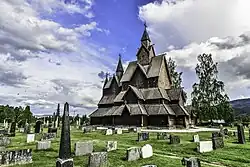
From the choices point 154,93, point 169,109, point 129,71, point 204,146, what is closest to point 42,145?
point 204,146

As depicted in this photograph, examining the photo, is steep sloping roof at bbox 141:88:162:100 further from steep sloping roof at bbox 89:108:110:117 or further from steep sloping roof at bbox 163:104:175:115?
steep sloping roof at bbox 89:108:110:117

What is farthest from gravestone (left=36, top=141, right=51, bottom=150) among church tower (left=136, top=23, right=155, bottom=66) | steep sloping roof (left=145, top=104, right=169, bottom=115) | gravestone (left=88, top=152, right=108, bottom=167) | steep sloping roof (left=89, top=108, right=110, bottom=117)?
church tower (left=136, top=23, right=155, bottom=66)

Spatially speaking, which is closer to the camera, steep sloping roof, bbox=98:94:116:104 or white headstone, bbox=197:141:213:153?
white headstone, bbox=197:141:213:153

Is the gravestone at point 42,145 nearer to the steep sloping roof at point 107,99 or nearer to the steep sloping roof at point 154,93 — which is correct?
the steep sloping roof at point 154,93

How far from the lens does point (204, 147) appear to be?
Result: 536 inches

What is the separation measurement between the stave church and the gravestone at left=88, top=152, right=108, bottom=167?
26.9m

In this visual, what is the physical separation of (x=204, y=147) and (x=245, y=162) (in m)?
2.84

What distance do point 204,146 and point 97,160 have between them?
8.07 meters

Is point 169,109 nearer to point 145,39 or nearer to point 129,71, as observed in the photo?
point 129,71

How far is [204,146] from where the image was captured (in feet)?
44.8

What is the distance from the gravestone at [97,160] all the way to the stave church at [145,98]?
26876mm

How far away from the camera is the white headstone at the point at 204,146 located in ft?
43.9

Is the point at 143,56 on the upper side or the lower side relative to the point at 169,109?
upper

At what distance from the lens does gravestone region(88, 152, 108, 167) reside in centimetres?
920
